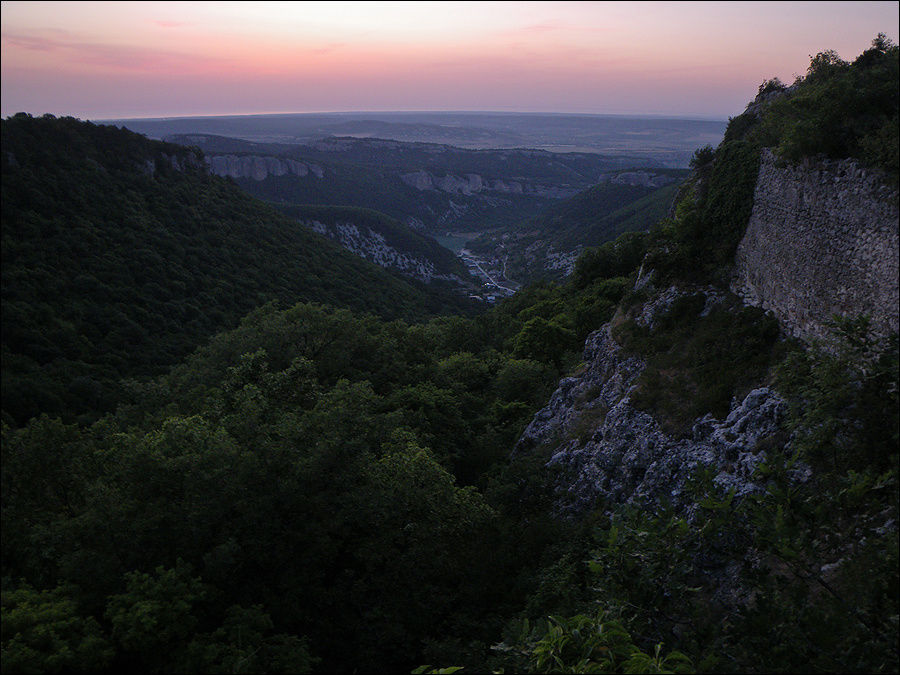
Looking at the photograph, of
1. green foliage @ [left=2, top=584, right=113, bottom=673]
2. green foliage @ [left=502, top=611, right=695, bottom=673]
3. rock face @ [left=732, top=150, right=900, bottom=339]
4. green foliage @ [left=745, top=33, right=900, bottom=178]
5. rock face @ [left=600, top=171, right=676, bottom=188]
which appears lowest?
green foliage @ [left=2, top=584, right=113, bottom=673]

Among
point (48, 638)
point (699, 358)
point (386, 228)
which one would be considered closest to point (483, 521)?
point (699, 358)

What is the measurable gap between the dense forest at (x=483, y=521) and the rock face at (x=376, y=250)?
8767 cm

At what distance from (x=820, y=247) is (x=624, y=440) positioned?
24.0 ft

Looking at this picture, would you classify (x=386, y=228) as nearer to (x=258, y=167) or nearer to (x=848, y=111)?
(x=258, y=167)

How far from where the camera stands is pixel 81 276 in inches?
1645

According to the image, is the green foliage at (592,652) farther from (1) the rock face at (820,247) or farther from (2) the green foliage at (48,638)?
(1) the rock face at (820,247)

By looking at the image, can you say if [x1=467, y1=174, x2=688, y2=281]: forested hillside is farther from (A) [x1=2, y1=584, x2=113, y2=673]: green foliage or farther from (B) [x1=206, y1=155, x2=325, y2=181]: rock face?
(A) [x1=2, y1=584, x2=113, y2=673]: green foliage

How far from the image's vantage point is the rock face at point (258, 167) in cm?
15988

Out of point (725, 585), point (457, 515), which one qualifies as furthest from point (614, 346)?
point (725, 585)

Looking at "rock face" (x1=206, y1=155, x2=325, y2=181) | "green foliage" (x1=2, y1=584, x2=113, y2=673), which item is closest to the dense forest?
"green foliage" (x1=2, y1=584, x2=113, y2=673)

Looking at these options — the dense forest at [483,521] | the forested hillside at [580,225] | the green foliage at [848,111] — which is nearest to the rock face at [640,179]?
the forested hillside at [580,225]

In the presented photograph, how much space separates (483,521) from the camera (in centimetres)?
1545

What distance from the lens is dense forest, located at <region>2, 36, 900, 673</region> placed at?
8375 millimetres

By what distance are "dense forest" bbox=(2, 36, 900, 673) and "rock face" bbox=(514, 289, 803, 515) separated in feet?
1.71
